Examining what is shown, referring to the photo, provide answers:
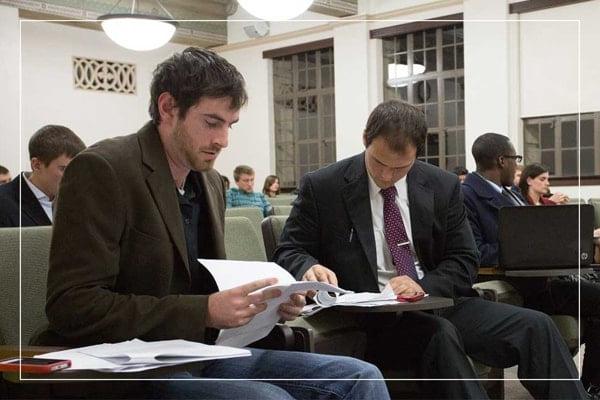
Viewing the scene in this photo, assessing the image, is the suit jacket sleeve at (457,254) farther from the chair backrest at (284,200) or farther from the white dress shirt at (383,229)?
the chair backrest at (284,200)

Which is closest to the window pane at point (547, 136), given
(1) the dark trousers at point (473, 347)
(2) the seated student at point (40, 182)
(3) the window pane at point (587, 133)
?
(3) the window pane at point (587, 133)

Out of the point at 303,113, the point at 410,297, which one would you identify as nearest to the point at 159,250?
the point at 303,113

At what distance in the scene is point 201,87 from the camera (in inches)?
44.4

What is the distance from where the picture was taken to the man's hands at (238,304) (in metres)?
1.01

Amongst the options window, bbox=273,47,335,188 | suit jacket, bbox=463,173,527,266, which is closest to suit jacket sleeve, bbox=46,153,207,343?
window, bbox=273,47,335,188

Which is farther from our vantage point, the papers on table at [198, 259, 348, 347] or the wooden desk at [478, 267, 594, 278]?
the wooden desk at [478, 267, 594, 278]

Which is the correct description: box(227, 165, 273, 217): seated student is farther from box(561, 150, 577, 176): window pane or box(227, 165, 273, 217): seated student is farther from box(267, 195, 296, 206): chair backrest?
box(561, 150, 577, 176): window pane

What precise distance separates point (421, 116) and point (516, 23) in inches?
11.4

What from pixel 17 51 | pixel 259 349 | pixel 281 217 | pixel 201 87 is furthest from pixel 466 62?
pixel 281 217

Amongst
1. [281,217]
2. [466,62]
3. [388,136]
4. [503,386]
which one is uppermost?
[466,62]

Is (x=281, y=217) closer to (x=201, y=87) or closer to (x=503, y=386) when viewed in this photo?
(x=503, y=386)

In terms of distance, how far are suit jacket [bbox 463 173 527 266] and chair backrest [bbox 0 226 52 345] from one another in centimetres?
129

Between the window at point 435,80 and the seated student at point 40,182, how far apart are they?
3.23 feet

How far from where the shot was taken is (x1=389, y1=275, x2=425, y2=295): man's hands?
59.6 inches
